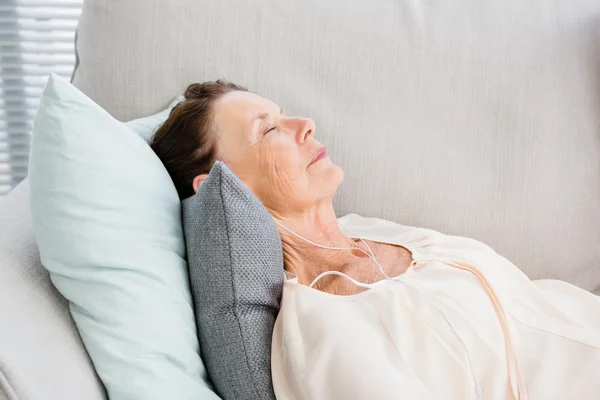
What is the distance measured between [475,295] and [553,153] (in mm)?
530

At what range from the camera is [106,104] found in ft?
5.17

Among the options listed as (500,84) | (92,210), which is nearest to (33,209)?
(92,210)

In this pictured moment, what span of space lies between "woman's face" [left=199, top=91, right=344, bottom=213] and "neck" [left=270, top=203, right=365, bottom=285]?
0.09ft

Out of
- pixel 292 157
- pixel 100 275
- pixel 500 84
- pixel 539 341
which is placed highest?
pixel 500 84

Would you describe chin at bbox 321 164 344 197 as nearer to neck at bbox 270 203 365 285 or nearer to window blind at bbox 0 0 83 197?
neck at bbox 270 203 365 285

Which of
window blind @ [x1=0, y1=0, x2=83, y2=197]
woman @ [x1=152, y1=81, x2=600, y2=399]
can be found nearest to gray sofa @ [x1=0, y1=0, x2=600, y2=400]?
woman @ [x1=152, y1=81, x2=600, y2=399]

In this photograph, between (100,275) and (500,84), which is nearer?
(100,275)

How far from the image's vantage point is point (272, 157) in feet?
4.27

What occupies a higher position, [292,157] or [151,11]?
[151,11]

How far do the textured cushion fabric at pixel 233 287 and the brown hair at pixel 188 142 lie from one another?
0.24 meters

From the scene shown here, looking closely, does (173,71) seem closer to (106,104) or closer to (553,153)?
(106,104)

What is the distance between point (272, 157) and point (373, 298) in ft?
1.16

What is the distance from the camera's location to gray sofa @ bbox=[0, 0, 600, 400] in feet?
5.17

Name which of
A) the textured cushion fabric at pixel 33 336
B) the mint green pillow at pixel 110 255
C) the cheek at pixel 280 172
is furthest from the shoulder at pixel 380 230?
the textured cushion fabric at pixel 33 336
